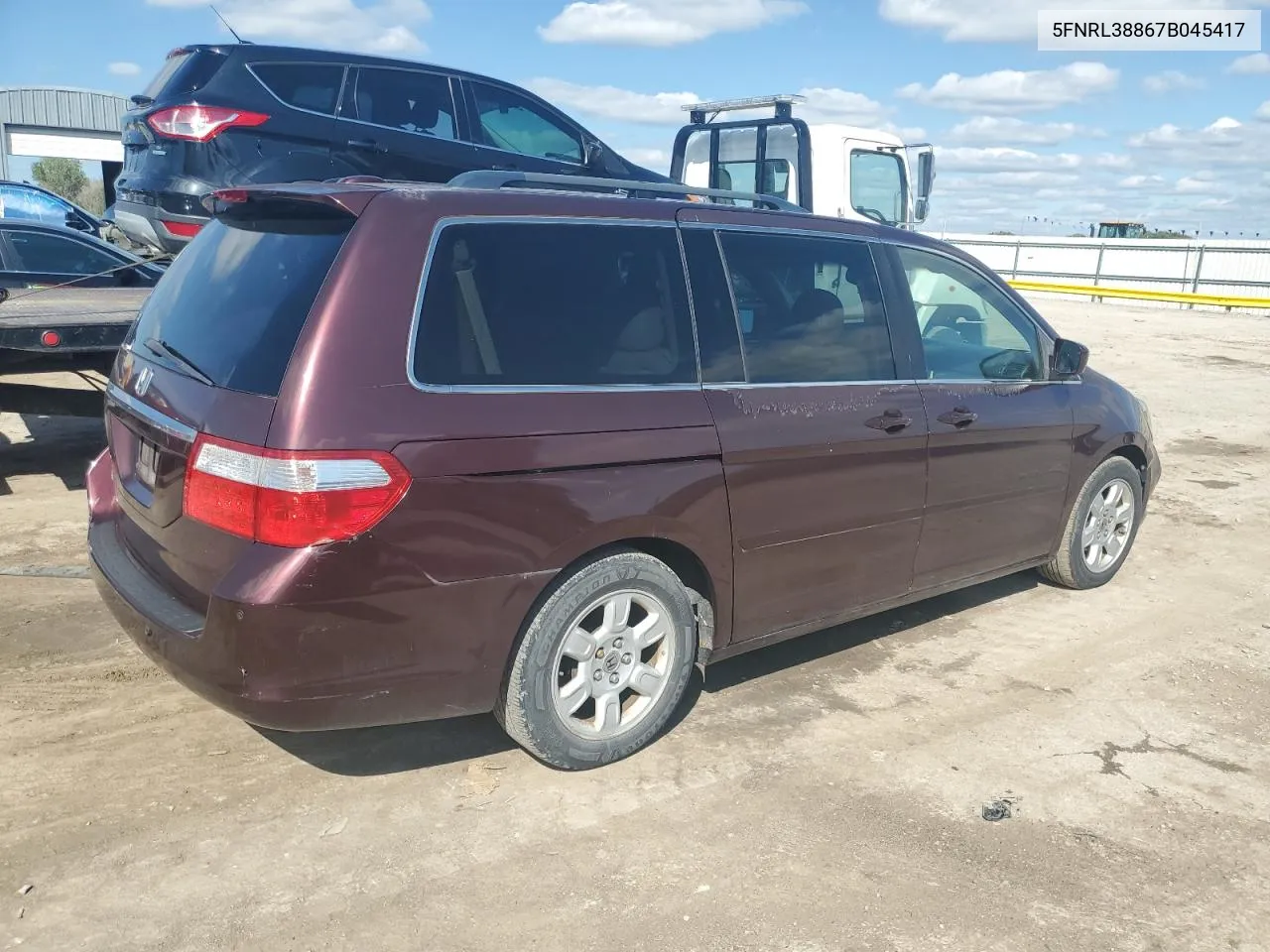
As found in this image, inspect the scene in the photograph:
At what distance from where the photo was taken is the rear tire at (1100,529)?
215 inches

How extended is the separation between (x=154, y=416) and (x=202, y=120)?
4474mm

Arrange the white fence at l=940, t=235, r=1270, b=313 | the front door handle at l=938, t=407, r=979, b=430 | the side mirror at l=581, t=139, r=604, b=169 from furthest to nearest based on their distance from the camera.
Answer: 1. the white fence at l=940, t=235, r=1270, b=313
2. the side mirror at l=581, t=139, r=604, b=169
3. the front door handle at l=938, t=407, r=979, b=430

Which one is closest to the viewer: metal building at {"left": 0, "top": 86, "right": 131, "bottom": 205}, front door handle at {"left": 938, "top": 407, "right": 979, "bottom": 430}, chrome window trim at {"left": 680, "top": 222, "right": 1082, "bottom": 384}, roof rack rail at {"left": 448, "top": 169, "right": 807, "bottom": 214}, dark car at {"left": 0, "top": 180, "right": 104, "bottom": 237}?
roof rack rail at {"left": 448, "top": 169, "right": 807, "bottom": 214}

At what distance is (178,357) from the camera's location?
3.35 metres

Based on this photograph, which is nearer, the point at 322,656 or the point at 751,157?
the point at 322,656

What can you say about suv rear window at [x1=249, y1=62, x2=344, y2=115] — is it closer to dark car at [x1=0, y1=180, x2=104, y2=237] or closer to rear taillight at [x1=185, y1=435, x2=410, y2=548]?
rear taillight at [x1=185, y1=435, x2=410, y2=548]

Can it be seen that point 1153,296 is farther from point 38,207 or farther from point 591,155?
point 38,207

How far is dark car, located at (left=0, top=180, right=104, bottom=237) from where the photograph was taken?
21719 millimetres

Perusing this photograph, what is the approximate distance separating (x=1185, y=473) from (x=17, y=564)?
27.7ft

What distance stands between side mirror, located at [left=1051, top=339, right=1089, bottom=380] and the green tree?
203 feet

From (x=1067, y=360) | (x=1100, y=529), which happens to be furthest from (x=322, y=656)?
(x=1100, y=529)

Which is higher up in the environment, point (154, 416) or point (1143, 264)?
point (1143, 264)

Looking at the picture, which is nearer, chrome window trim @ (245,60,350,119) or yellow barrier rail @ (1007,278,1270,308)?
chrome window trim @ (245,60,350,119)

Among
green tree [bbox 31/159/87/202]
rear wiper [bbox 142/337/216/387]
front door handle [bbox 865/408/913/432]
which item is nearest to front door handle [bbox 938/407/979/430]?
front door handle [bbox 865/408/913/432]
